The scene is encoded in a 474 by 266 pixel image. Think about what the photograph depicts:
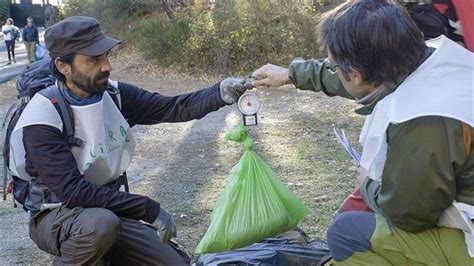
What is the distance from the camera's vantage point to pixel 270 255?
3.20 m

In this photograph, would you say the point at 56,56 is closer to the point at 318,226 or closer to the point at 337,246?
the point at 337,246

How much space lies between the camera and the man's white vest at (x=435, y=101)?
196cm

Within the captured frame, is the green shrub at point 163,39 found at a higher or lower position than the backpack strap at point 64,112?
lower

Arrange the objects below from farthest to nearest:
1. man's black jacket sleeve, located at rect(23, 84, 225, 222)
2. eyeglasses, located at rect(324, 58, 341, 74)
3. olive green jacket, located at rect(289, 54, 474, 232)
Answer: man's black jacket sleeve, located at rect(23, 84, 225, 222)
eyeglasses, located at rect(324, 58, 341, 74)
olive green jacket, located at rect(289, 54, 474, 232)

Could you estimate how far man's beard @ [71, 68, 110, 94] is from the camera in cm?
306

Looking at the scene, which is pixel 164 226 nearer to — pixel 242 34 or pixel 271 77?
pixel 271 77

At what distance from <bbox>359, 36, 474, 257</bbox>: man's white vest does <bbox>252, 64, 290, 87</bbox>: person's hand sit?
36.8 inches

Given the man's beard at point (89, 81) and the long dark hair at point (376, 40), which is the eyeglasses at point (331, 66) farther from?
the man's beard at point (89, 81)

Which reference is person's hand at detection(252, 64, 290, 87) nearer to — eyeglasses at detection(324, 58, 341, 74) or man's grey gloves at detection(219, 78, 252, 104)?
man's grey gloves at detection(219, 78, 252, 104)

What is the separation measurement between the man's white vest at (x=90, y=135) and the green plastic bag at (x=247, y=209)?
1.83ft

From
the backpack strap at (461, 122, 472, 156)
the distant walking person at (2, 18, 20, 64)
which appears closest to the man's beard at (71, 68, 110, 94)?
the backpack strap at (461, 122, 472, 156)

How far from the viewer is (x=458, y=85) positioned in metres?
2.02

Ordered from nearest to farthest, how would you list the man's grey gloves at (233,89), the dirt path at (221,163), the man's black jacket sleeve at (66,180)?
1. the man's black jacket sleeve at (66,180)
2. the man's grey gloves at (233,89)
3. the dirt path at (221,163)

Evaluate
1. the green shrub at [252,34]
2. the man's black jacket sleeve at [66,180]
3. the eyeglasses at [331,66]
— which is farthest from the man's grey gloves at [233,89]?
the green shrub at [252,34]
